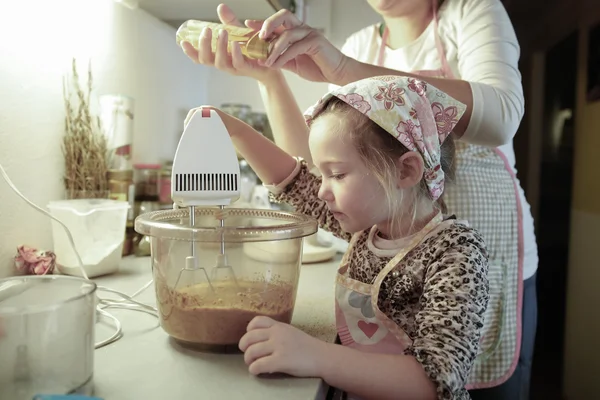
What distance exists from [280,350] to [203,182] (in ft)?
0.74

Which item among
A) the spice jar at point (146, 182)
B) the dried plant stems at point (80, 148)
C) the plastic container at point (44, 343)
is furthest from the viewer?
the spice jar at point (146, 182)

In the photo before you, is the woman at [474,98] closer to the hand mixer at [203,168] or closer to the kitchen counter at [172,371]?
the hand mixer at [203,168]

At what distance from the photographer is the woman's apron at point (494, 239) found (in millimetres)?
980

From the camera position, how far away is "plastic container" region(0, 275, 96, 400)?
0.50m

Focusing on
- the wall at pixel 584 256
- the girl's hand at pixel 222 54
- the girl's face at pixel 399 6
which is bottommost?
the wall at pixel 584 256

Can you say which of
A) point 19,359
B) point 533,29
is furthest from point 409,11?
point 533,29

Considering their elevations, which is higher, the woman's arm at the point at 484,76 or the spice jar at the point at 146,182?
the woman's arm at the point at 484,76

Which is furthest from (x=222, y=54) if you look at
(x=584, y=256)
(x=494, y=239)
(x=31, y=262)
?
(x=584, y=256)

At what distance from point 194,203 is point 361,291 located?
29 centimetres

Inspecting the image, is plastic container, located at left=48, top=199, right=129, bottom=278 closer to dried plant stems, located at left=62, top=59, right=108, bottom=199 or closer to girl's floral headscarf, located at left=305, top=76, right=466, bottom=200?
dried plant stems, located at left=62, top=59, right=108, bottom=199

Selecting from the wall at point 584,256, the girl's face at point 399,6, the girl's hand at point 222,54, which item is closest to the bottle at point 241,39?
the girl's hand at point 222,54

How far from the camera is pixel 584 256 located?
2221mm

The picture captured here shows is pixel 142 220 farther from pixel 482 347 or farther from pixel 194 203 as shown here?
pixel 482 347

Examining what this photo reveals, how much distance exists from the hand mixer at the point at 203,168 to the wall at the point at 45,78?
1.41 feet
